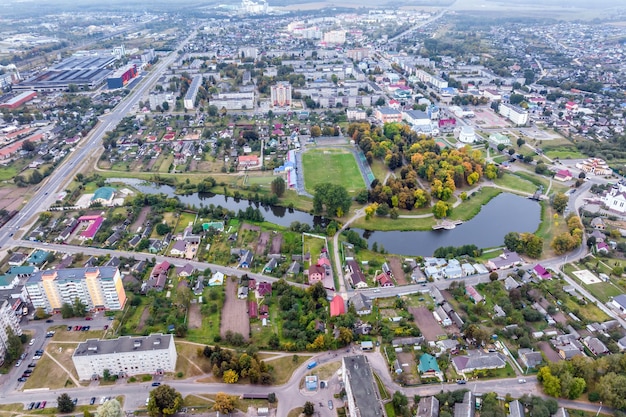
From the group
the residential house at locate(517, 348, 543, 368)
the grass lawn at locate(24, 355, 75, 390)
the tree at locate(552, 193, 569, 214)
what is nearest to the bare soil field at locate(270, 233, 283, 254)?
the grass lawn at locate(24, 355, 75, 390)

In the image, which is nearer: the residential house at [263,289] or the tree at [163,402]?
the tree at [163,402]

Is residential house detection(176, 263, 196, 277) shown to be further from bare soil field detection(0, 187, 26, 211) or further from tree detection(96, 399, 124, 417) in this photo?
bare soil field detection(0, 187, 26, 211)

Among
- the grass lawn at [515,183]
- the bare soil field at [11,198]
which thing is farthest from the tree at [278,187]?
the bare soil field at [11,198]

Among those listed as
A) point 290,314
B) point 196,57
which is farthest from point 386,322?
point 196,57

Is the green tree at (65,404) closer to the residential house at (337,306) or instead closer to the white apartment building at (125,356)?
the white apartment building at (125,356)

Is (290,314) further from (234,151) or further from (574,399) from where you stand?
(234,151)

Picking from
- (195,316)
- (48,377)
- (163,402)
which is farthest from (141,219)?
(163,402)
